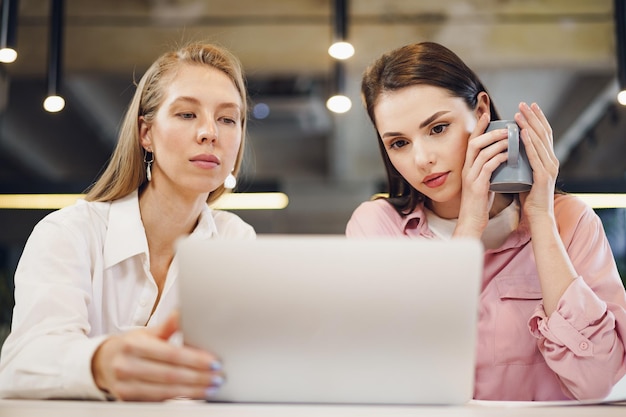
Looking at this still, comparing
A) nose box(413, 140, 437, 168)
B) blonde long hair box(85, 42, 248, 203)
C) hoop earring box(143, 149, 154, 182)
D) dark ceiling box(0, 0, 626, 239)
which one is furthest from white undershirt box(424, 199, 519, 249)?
dark ceiling box(0, 0, 626, 239)

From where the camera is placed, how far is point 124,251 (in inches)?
59.6

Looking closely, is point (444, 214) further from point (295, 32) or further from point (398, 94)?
point (295, 32)

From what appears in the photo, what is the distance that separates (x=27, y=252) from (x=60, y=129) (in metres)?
5.23

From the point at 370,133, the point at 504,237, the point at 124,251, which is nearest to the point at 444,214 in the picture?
the point at 504,237

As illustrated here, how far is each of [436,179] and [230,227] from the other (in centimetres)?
55

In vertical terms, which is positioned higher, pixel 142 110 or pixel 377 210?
pixel 142 110

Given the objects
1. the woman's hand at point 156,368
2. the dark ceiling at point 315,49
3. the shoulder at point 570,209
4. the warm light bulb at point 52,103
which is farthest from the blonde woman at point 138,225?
the dark ceiling at point 315,49

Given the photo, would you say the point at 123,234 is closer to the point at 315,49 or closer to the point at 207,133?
the point at 207,133

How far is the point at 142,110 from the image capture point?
5.60 ft

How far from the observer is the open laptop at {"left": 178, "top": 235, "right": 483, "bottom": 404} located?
2.55 feet

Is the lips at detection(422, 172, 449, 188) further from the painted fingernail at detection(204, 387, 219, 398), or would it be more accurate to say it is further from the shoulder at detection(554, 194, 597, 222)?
the painted fingernail at detection(204, 387, 219, 398)

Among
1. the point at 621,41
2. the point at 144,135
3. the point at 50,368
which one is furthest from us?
the point at 621,41

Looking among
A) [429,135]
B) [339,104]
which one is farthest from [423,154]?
[339,104]

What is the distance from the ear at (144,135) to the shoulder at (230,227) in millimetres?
237
